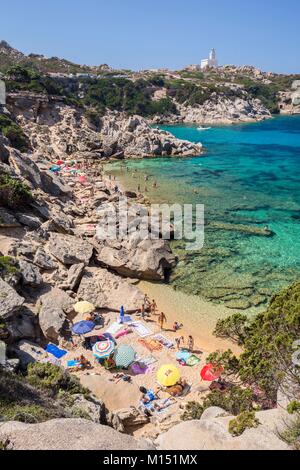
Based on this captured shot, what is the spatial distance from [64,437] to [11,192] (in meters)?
19.4

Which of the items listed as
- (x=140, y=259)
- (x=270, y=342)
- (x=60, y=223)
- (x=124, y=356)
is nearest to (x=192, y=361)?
(x=124, y=356)

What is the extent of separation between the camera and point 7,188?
2342cm

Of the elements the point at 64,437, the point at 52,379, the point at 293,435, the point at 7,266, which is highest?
the point at 7,266

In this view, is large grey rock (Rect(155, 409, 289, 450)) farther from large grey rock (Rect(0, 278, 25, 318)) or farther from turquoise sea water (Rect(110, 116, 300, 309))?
turquoise sea water (Rect(110, 116, 300, 309))

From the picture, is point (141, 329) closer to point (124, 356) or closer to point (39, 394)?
point (124, 356)

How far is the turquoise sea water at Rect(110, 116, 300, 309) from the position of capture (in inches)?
882

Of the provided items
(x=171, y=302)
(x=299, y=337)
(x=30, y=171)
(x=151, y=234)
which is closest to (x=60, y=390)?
(x=299, y=337)

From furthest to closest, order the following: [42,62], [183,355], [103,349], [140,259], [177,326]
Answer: [42,62] < [140,259] < [177,326] < [183,355] < [103,349]

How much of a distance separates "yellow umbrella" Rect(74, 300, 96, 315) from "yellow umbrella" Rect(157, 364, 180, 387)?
4.96m

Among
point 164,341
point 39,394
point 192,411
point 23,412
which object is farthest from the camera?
point 164,341

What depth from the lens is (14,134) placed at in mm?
44562

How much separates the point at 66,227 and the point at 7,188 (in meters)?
4.76

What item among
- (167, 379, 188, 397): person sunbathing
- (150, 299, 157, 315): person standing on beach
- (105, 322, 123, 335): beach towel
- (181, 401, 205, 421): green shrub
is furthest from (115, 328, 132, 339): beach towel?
(181, 401, 205, 421): green shrub
